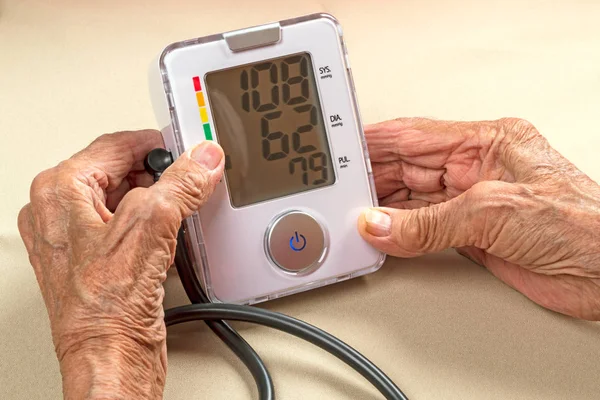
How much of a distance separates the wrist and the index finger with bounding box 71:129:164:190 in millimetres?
314

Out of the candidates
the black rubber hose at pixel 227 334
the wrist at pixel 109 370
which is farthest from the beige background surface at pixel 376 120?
the wrist at pixel 109 370

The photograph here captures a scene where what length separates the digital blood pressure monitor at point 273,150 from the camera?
3.62 feet

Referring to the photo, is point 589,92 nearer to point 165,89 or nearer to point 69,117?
point 165,89

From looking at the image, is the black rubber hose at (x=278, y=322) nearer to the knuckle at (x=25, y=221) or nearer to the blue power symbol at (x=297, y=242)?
the blue power symbol at (x=297, y=242)

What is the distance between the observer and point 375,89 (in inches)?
61.9

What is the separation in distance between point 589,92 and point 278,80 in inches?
29.6

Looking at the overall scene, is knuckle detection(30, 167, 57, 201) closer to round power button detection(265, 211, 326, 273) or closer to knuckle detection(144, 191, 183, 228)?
knuckle detection(144, 191, 183, 228)

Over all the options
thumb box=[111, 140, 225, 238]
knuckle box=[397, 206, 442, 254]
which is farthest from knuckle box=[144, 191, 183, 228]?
knuckle box=[397, 206, 442, 254]

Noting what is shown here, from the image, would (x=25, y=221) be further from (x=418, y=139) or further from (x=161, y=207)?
(x=418, y=139)

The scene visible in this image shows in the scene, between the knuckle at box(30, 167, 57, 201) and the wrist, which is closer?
the wrist

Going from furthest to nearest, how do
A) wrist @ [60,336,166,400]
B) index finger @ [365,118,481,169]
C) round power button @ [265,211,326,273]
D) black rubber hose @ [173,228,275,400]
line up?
index finger @ [365,118,481,169]
round power button @ [265,211,326,273]
black rubber hose @ [173,228,275,400]
wrist @ [60,336,166,400]

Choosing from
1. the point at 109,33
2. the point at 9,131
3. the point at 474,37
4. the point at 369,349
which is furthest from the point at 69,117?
the point at 474,37

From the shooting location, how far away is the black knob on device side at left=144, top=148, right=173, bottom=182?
3.63 ft

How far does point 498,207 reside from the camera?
3.52ft
